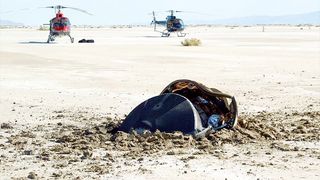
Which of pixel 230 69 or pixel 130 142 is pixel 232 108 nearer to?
pixel 130 142

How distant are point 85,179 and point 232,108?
3728 millimetres

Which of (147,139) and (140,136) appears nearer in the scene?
(147,139)

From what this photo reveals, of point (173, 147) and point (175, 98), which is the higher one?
point (175, 98)

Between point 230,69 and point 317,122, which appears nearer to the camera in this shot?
point 317,122

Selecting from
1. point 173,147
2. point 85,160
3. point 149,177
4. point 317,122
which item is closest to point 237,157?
point 173,147

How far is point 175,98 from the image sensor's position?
1027 centimetres

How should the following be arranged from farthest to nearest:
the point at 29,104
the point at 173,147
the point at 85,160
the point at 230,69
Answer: the point at 230,69, the point at 29,104, the point at 173,147, the point at 85,160

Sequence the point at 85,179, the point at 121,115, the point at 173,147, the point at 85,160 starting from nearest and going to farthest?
the point at 85,179 → the point at 85,160 → the point at 173,147 → the point at 121,115

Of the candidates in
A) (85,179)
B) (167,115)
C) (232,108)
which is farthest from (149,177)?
(232,108)

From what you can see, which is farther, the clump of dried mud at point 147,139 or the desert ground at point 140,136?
the clump of dried mud at point 147,139

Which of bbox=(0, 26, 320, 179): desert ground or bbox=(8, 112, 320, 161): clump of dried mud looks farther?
bbox=(8, 112, 320, 161): clump of dried mud

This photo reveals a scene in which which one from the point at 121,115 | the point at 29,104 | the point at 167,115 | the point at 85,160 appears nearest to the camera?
the point at 85,160

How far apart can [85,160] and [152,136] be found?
1403 mm

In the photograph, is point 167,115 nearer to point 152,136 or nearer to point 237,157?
point 152,136
